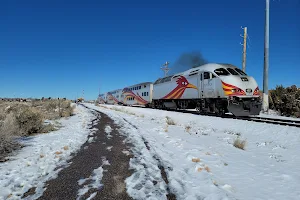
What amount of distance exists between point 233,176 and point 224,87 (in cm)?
1028

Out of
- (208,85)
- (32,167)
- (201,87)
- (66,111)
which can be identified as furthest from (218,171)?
(66,111)

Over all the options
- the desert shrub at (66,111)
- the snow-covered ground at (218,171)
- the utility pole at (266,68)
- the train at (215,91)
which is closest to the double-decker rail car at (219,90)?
the train at (215,91)

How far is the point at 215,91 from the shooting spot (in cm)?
1479

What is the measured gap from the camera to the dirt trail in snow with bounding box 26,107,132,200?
3.24 m

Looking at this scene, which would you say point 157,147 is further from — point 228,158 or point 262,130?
point 262,130

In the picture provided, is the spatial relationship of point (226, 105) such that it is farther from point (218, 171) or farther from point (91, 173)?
point (91, 173)

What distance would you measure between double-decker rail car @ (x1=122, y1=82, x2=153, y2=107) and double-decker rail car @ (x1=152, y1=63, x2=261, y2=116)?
400 inches

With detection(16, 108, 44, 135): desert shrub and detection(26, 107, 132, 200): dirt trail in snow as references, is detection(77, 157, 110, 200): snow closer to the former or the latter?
detection(26, 107, 132, 200): dirt trail in snow

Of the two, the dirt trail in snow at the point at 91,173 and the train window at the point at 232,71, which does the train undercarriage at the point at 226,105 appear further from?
the dirt trail in snow at the point at 91,173

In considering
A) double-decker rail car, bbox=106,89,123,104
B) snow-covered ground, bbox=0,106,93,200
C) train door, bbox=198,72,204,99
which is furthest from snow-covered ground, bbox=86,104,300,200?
double-decker rail car, bbox=106,89,123,104

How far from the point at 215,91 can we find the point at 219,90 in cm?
50

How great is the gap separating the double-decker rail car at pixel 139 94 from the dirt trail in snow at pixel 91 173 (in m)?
25.0

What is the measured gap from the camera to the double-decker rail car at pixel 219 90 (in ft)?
43.6

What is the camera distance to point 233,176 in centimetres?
416
